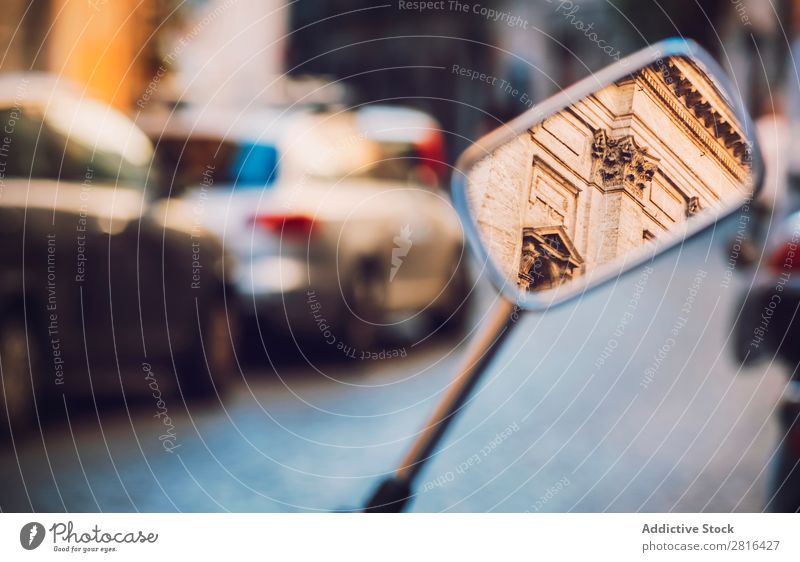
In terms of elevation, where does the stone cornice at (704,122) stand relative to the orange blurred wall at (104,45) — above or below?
below

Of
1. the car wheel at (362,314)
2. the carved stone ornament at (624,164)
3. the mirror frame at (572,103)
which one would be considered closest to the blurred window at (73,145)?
the car wheel at (362,314)

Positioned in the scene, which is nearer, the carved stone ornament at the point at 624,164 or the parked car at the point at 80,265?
the carved stone ornament at the point at 624,164

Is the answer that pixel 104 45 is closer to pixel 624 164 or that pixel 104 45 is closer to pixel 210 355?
pixel 210 355

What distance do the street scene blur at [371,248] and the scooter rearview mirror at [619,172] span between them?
0.03 feet

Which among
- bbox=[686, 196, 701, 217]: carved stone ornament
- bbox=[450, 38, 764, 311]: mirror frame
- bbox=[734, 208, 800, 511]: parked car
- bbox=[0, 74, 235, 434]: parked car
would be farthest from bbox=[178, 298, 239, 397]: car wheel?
bbox=[734, 208, 800, 511]: parked car

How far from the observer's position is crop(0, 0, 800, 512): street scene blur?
9.09ft

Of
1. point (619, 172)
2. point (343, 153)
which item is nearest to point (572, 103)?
point (619, 172)

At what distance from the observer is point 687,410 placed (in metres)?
3.02

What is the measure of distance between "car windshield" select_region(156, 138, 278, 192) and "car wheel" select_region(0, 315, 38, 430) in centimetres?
67

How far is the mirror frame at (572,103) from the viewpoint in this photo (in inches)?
94.2

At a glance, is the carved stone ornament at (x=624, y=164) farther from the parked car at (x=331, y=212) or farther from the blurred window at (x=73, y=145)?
the blurred window at (x=73, y=145)

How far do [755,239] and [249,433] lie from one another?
1781 millimetres

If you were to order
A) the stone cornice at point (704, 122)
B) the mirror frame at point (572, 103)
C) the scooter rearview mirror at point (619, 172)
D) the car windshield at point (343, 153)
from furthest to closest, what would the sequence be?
the car windshield at point (343, 153)
the stone cornice at point (704, 122)
the scooter rearview mirror at point (619, 172)
the mirror frame at point (572, 103)
